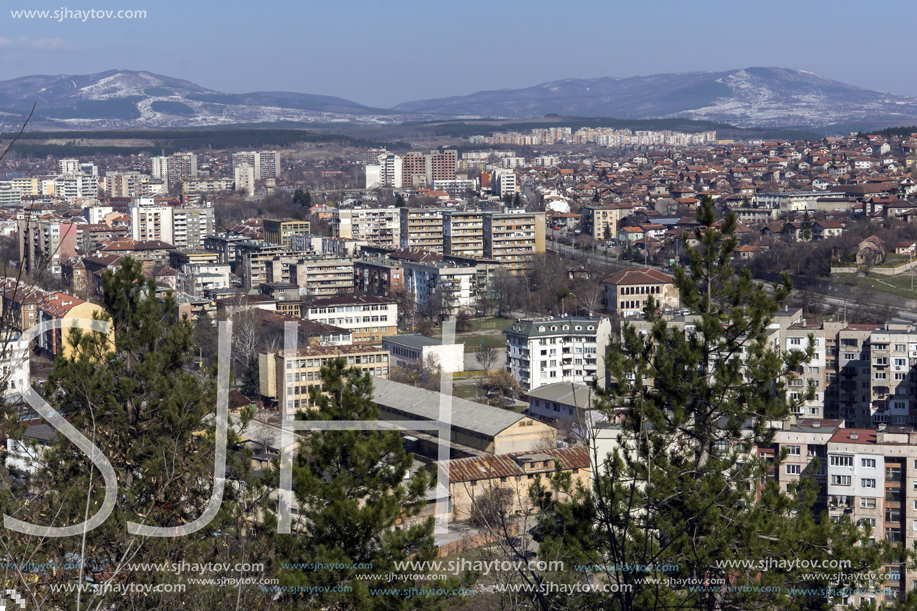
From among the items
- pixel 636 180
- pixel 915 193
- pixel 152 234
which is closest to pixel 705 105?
pixel 636 180

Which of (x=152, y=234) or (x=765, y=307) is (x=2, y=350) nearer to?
(x=765, y=307)

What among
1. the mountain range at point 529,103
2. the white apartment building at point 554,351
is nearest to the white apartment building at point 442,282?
the white apartment building at point 554,351

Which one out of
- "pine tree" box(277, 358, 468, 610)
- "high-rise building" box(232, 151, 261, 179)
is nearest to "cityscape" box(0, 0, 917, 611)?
"pine tree" box(277, 358, 468, 610)

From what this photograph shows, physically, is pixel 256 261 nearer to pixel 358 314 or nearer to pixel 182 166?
pixel 358 314

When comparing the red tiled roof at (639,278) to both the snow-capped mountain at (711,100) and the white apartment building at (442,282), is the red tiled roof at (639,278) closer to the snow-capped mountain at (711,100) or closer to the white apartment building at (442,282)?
the white apartment building at (442,282)

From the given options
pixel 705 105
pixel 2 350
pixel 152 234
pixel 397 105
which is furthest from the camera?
pixel 397 105

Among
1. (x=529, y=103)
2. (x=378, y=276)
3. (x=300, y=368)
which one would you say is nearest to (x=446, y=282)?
(x=378, y=276)

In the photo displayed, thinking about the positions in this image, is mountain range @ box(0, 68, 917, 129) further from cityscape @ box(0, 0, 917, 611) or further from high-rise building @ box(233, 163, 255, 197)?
cityscape @ box(0, 0, 917, 611)
